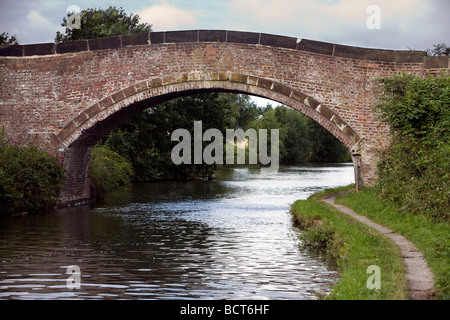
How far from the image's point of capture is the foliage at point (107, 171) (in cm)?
1909

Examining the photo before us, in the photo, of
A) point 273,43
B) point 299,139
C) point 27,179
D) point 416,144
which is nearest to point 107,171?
point 27,179

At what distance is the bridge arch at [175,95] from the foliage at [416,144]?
2151mm

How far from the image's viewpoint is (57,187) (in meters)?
15.8

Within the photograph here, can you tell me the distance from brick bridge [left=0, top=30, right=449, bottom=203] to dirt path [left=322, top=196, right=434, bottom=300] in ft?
18.7

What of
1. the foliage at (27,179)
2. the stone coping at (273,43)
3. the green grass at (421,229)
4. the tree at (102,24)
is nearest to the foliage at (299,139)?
the tree at (102,24)

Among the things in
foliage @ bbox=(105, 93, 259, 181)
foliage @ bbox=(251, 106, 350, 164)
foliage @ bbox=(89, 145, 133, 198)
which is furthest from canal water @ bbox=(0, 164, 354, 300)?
foliage @ bbox=(251, 106, 350, 164)

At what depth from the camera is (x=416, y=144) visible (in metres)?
11.9

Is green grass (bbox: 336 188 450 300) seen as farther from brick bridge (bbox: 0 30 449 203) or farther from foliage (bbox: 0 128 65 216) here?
foliage (bbox: 0 128 65 216)

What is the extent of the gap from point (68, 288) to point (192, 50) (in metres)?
9.40

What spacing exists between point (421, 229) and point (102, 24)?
26228 millimetres

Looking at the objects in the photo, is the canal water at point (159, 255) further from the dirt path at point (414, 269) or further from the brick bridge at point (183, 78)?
the brick bridge at point (183, 78)

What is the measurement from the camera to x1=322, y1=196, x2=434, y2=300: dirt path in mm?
5480
